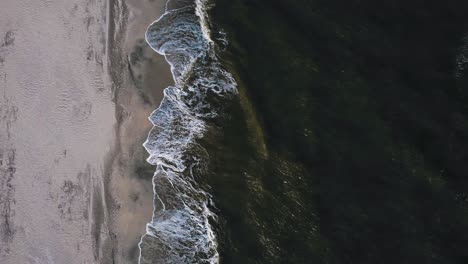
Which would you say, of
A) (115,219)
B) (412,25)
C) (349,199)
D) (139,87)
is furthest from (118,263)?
(412,25)

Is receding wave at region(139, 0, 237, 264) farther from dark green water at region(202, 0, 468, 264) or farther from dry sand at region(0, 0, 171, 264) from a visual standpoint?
dark green water at region(202, 0, 468, 264)

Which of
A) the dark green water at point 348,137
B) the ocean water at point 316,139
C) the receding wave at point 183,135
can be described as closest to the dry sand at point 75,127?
the receding wave at point 183,135

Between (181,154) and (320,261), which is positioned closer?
(320,261)

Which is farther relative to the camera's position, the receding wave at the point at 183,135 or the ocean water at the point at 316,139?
the receding wave at the point at 183,135

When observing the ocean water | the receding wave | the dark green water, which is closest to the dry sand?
the receding wave

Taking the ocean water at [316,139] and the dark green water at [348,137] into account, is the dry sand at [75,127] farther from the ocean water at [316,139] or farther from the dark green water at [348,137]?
the dark green water at [348,137]

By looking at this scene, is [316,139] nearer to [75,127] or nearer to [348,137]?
[348,137]

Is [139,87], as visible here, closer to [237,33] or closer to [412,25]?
[237,33]
